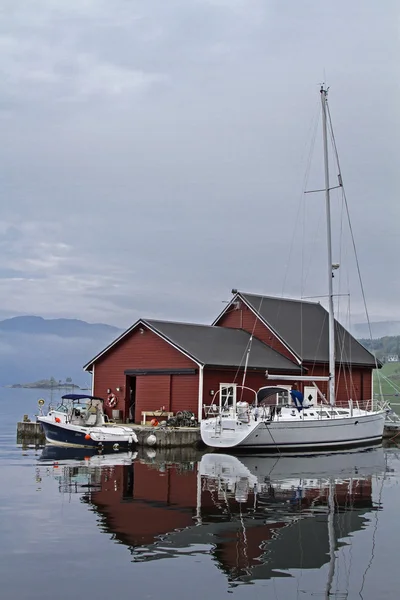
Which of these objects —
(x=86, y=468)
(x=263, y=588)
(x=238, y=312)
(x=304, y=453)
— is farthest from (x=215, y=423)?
(x=263, y=588)

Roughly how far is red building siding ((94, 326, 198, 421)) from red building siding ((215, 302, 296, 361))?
733 centimetres

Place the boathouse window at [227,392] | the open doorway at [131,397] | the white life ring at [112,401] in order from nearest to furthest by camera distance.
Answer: the boathouse window at [227,392] < the open doorway at [131,397] < the white life ring at [112,401]

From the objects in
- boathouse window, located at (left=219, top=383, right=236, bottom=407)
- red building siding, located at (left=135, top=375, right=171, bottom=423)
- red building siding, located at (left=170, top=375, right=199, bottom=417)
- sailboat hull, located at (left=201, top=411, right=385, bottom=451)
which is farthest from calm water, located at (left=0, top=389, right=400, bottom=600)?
red building siding, located at (left=135, top=375, right=171, bottom=423)

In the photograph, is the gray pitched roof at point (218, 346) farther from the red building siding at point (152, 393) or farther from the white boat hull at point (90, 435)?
the white boat hull at point (90, 435)

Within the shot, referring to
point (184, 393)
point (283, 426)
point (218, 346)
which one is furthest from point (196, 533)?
point (218, 346)

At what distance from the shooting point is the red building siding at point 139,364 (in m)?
39.8

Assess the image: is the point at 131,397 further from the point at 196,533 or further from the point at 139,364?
the point at 196,533

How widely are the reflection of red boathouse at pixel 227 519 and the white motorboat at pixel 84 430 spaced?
8563mm

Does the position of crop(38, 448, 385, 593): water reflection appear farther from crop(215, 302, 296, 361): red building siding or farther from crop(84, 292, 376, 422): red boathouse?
crop(215, 302, 296, 361): red building siding

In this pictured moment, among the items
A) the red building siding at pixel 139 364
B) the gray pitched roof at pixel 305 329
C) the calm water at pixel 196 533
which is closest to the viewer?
the calm water at pixel 196 533

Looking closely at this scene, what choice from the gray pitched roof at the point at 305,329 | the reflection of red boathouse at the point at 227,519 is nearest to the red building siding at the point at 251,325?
the gray pitched roof at the point at 305,329

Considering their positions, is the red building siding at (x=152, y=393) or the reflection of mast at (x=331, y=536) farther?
the red building siding at (x=152, y=393)

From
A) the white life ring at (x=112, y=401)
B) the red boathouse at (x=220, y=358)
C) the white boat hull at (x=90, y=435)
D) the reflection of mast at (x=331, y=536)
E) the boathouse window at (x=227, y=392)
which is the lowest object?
the reflection of mast at (x=331, y=536)

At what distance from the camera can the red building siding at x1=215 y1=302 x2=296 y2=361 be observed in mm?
44509
